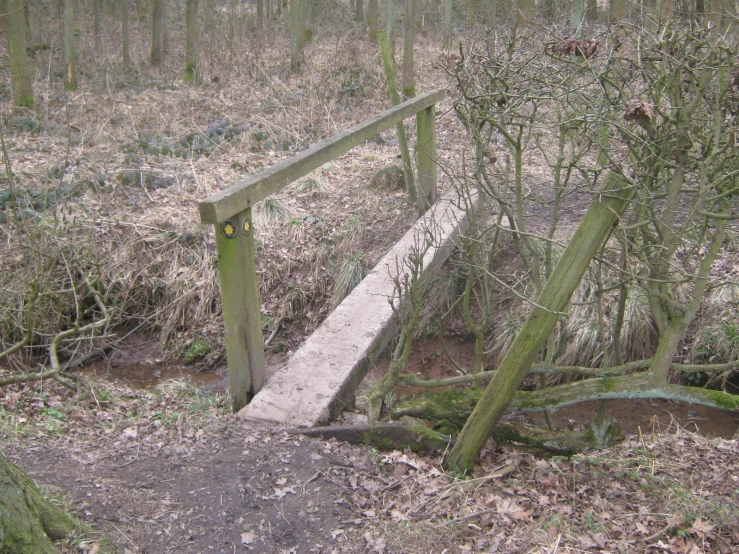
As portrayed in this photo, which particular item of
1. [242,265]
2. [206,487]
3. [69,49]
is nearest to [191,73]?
[69,49]

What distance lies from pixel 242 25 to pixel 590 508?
1599 cm

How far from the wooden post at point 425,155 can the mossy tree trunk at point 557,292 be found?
3.68 metres

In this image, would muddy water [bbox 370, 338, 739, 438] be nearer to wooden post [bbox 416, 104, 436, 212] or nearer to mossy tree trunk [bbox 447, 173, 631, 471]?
wooden post [bbox 416, 104, 436, 212]

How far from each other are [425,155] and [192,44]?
7818mm

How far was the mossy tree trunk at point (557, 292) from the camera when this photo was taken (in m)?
2.79

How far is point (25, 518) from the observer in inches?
78.8

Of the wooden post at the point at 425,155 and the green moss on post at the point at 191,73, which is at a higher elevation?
the green moss on post at the point at 191,73

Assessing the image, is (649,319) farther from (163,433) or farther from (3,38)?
(3,38)

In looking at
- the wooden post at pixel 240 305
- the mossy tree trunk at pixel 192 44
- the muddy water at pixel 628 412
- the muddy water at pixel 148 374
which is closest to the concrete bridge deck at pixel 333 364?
the wooden post at pixel 240 305

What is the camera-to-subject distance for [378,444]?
11.3 ft

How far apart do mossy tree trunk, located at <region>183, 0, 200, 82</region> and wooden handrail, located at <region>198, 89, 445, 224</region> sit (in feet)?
25.3

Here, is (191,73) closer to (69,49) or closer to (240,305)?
(69,49)

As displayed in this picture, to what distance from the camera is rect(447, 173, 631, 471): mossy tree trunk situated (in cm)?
279

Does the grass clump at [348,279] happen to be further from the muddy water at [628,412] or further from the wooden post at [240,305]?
the wooden post at [240,305]
